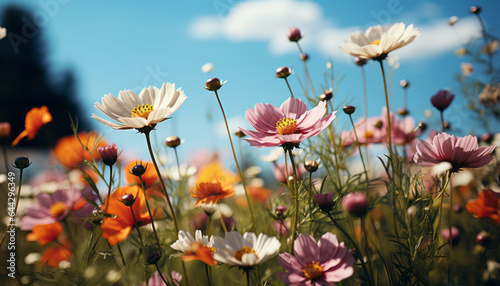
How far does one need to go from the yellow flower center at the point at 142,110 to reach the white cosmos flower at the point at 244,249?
0.27 meters

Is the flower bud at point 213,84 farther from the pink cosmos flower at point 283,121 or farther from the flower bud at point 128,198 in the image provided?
the flower bud at point 128,198

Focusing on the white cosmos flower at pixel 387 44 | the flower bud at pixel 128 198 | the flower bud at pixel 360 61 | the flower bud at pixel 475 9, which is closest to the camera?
the flower bud at pixel 128 198

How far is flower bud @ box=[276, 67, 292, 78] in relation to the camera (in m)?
0.79

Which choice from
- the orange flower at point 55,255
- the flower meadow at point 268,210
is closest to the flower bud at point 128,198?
the flower meadow at point 268,210

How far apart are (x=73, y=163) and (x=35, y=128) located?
0.21 meters

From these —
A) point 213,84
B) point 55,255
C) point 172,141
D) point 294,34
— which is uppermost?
point 294,34

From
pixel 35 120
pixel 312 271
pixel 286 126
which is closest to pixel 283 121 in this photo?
pixel 286 126

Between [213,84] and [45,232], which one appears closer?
[213,84]

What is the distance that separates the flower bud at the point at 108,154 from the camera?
2.06ft

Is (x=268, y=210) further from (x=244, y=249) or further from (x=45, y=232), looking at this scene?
(x=45, y=232)

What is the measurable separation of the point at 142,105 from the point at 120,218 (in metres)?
0.22

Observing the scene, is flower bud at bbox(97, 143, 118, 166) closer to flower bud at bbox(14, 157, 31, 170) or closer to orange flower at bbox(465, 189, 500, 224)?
flower bud at bbox(14, 157, 31, 170)

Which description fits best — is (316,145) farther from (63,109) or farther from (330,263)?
(63,109)

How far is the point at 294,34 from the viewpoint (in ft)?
3.17
